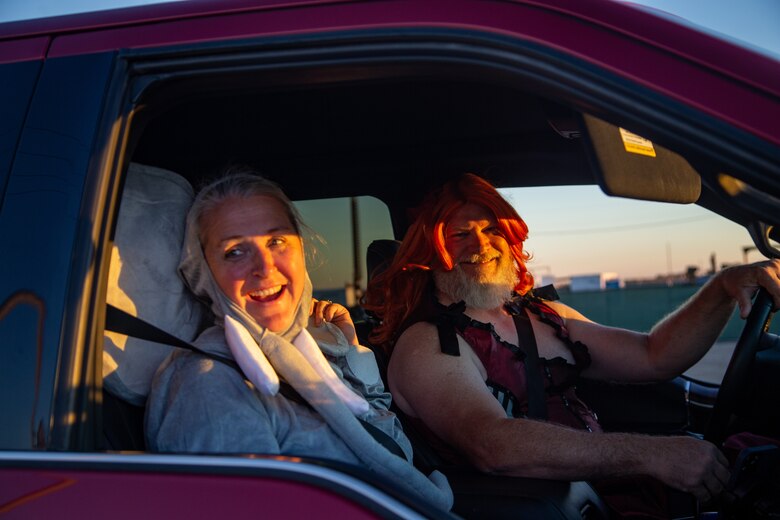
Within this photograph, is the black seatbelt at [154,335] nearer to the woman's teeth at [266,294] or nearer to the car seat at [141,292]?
the car seat at [141,292]

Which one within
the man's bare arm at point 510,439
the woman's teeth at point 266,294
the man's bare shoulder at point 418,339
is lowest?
the man's bare arm at point 510,439

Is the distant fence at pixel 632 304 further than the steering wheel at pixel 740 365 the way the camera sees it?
Yes

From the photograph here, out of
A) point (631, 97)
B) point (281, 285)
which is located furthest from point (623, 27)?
point (281, 285)

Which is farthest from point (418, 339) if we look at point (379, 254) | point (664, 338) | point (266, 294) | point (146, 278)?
point (146, 278)

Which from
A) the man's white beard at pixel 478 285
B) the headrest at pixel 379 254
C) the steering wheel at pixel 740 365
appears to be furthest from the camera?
the headrest at pixel 379 254

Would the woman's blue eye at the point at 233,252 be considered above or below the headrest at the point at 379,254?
below

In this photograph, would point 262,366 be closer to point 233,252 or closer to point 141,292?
point 141,292

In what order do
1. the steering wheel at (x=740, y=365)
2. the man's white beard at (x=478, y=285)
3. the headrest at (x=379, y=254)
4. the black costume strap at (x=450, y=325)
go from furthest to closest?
the headrest at (x=379, y=254), the man's white beard at (x=478, y=285), the black costume strap at (x=450, y=325), the steering wheel at (x=740, y=365)

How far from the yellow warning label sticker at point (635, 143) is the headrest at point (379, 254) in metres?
1.65

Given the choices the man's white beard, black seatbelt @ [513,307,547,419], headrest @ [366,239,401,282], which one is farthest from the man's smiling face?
headrest @ [366,239,401,282]

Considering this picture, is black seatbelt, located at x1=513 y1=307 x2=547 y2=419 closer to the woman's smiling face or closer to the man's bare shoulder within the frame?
the man's bare shoulder

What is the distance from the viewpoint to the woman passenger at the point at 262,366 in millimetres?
1391

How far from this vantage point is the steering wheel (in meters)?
2.08

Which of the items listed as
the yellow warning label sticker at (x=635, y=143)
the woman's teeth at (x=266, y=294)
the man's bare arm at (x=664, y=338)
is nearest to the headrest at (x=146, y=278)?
the woman's teeth at (x=266, y=294)
